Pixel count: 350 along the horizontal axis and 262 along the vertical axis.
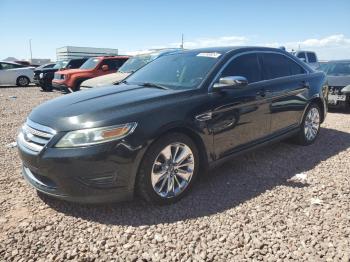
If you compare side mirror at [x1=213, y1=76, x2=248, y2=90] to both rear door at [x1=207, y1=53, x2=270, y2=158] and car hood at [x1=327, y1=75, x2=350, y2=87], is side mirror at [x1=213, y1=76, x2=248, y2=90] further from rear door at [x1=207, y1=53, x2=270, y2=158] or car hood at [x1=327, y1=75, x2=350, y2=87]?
car hood at [x1=327, y1=75, x2=350, y2=87]

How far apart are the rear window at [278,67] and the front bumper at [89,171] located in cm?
255

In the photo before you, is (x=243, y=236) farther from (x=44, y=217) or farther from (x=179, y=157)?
(x=44, y=217)

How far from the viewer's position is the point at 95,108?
3258 mm

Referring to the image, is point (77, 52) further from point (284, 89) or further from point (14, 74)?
point (284, 89)

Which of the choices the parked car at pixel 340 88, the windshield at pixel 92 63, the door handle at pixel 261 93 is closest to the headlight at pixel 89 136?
Answer: the door handle at pixel 261 93

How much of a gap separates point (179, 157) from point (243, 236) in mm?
1017

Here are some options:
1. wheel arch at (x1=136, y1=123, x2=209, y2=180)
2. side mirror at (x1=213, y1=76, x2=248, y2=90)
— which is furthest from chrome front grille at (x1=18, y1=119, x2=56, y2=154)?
side mirror at (x1=213, y1=76, x2=248, y2=90)

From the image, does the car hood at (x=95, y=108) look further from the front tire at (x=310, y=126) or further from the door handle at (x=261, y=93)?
the front tire at (x=310, y=126)

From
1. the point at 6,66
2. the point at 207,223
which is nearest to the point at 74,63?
the point at 6,66

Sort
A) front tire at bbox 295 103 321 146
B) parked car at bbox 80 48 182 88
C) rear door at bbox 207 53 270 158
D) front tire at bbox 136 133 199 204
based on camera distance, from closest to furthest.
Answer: front tire at bbox 136 133 199 204 → rear door at bbox 207 53 270 158 → front tire at bbox 295 103 321 146 → parked car at bbox 80 48 182 88

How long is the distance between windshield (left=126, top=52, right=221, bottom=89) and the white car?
18149 millimetres

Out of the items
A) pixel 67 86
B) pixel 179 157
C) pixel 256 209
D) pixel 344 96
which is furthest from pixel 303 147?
pixel 67 86

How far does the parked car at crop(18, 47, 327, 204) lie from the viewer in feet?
9.84

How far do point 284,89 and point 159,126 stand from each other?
96.3 inches
